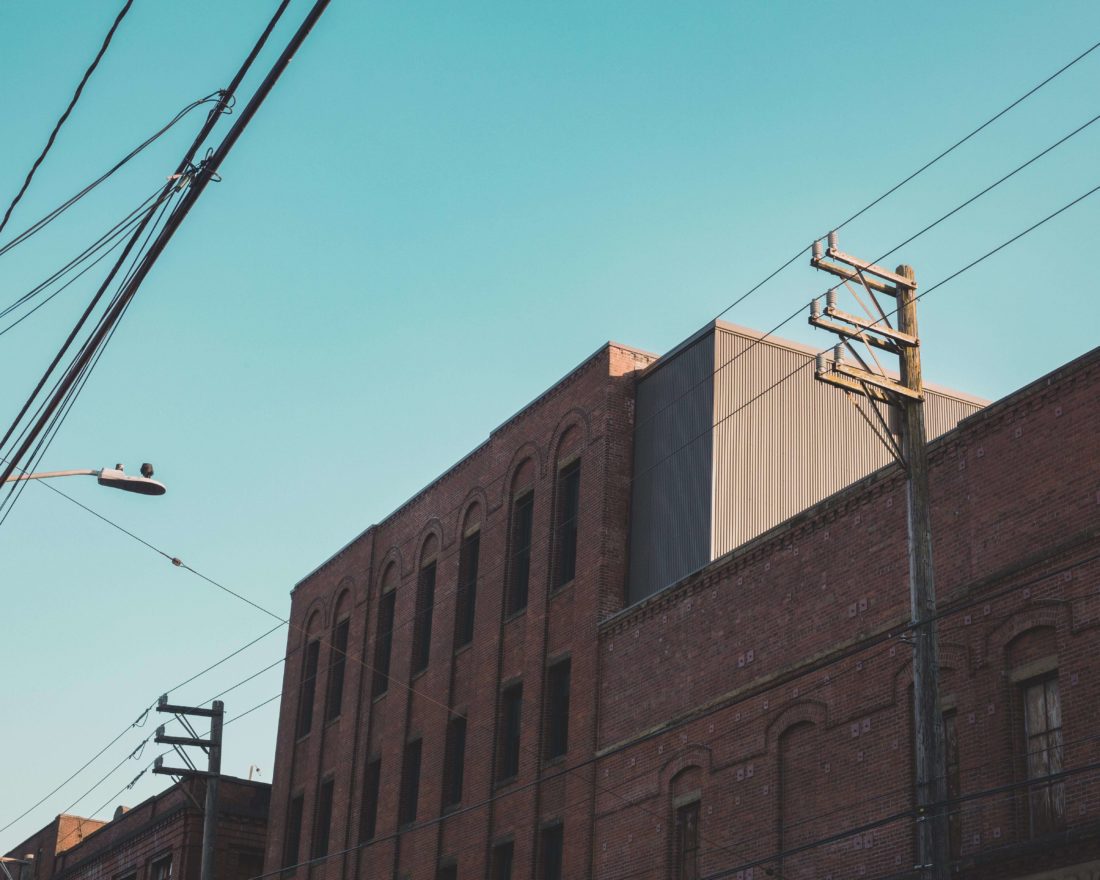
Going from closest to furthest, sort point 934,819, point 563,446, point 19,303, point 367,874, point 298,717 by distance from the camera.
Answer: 1. point 19,303
2. point 934,819
3. point 563,446
4. point 367,874
5. point 298,717

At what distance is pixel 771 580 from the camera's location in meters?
26.3

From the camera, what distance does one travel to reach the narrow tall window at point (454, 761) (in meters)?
34.6

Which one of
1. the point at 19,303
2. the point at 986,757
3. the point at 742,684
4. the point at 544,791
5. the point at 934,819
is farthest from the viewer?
the point at 544,791

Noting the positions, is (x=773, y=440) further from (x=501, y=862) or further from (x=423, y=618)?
(x=423, y=618)

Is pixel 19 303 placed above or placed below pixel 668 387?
below

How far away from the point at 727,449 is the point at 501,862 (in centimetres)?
925

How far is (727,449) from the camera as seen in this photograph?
99.6 ft

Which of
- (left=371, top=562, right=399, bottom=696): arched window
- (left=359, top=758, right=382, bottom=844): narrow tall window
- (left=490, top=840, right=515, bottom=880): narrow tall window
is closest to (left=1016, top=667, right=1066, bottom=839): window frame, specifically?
(left=490, top=840, right=515, bottom=880): narrow tall window

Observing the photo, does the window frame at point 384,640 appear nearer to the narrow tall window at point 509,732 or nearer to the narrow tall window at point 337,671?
the narrow tall window at point 337,671

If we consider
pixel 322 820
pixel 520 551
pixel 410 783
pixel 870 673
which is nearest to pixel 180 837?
pixel 322 820

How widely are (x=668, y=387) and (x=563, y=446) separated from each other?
3.17 m

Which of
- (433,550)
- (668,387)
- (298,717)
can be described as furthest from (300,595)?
(668,387)

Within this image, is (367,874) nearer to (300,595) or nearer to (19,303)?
(300,595)

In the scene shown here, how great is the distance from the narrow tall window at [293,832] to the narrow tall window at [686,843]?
55.4 feet
